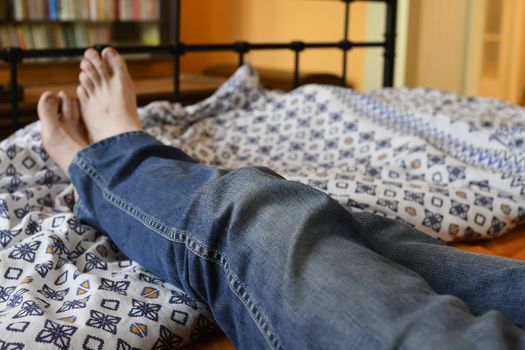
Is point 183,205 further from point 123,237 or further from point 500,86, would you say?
point 500,86

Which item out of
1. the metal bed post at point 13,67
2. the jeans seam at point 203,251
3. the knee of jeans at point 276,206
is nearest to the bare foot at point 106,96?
the metal bed post at point 13,67

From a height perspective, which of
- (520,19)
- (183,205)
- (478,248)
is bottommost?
(478,248)

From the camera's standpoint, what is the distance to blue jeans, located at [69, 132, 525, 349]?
1.49ft

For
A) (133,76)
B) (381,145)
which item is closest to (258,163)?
(381,145)

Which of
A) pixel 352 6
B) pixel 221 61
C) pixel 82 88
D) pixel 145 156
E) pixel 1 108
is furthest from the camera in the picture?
pixel 221 61

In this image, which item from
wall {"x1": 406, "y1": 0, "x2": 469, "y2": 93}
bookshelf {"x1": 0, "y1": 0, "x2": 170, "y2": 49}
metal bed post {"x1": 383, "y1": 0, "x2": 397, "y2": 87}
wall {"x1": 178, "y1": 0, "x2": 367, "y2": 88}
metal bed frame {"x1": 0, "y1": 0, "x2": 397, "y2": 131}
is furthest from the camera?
bookshelf {"x1": 0, "y1": 0, "x2": 170, "y2": 49}

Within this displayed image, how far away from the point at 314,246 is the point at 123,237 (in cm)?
30

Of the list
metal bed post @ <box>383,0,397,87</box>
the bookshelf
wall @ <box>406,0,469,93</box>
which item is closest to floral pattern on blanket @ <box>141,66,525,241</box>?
metal bed post @ <box>383,0,397,87</box>

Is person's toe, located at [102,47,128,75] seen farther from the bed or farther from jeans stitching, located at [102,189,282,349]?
jeans stitching, located at [102,189,282,349]

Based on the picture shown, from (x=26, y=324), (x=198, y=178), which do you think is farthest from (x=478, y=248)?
(x=26, y=324)

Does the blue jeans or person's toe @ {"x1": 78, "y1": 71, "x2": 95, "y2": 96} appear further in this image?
person's toe @ {"x1": 78, "y1": 71, "x2": 95, "y2": 96}

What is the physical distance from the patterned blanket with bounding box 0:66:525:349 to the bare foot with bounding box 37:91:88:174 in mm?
29

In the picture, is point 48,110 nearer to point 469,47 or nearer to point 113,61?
point 113,61

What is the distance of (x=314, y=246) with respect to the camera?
54 centimetres
